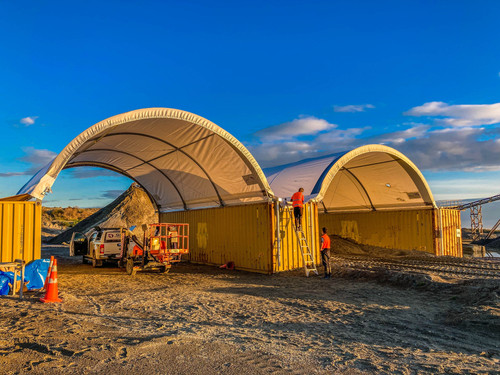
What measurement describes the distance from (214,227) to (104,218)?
89.6 ft

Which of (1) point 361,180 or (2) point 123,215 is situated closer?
(1) point 361,180

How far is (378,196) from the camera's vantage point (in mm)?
21516

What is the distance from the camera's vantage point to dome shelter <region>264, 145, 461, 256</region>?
1587cm

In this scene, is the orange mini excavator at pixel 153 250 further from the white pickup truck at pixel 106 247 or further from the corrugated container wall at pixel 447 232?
the corrugated container wall at pixel 447 232

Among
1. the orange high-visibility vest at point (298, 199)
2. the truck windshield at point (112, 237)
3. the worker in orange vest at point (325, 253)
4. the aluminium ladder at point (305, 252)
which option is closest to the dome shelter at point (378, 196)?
the orange high-visibility vest at point (298, 199)

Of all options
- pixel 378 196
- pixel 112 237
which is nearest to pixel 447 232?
pixel 378 196

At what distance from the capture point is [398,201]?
68.1 feet

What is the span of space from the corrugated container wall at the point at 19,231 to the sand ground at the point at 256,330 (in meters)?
1.55

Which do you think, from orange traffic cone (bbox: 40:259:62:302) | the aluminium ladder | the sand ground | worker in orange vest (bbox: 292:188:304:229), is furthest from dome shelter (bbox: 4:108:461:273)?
the sand ground

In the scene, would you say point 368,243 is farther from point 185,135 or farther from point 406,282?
point 185,135

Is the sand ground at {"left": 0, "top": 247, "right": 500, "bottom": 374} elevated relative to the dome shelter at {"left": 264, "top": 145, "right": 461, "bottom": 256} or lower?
lower

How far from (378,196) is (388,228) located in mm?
1946

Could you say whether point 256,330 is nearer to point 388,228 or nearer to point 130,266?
point 130,266

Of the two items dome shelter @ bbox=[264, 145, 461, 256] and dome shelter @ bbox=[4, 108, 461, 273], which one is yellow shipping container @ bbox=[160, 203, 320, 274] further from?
dome shelter @ bbox=[264, 145, 461, 256]
